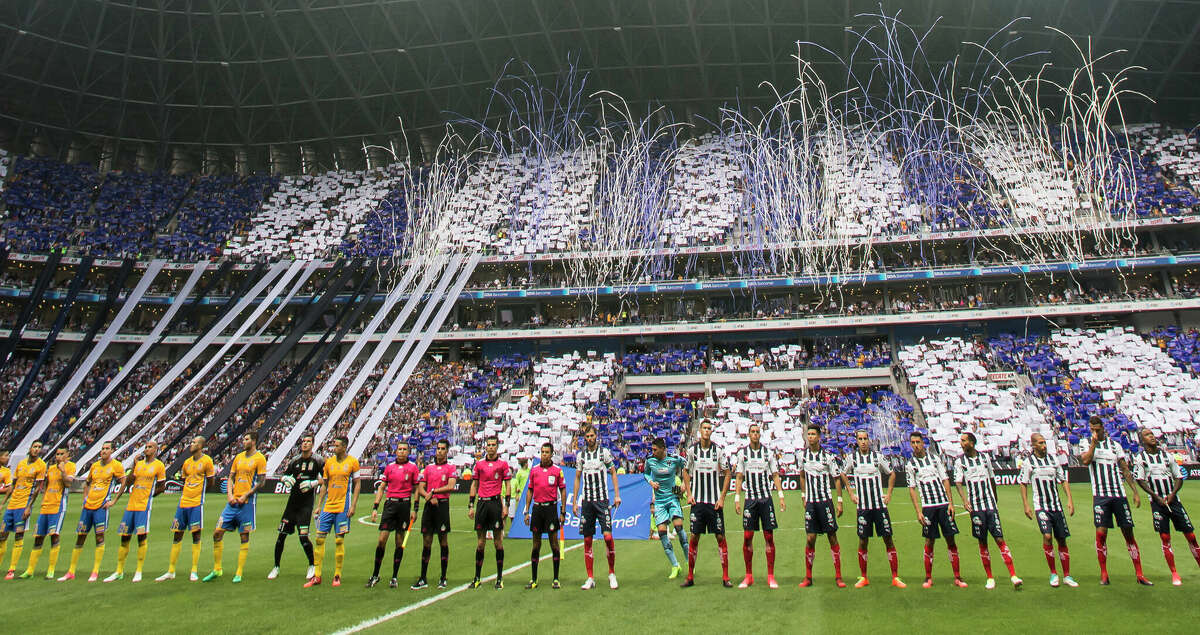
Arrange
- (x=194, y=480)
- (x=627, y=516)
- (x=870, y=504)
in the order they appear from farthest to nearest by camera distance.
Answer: (x=627, y=516) → (x=194, y=480) → (x=870, y=504)

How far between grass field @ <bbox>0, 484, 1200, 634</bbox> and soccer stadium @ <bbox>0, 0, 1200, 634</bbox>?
9.93 m

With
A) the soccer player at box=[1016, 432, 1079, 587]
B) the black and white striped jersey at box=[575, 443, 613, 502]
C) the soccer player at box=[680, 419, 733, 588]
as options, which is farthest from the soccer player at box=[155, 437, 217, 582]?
the soccer player at box=[1016, 432, 1079, 587]

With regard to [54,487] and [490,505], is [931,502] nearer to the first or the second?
[490,505]

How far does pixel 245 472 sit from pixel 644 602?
5.90 m

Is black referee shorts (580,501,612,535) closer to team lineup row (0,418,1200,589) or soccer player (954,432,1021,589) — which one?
team lineup row (0,418,1200,589)

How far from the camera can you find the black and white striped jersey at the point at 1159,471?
7.94 m

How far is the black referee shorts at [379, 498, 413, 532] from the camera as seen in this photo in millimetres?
8536

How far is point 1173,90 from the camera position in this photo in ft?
129

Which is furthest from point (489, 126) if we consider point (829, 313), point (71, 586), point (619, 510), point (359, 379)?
point (71, 586)

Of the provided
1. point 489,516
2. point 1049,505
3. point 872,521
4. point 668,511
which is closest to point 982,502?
point 1049,505

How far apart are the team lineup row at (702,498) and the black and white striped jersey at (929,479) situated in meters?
0.01

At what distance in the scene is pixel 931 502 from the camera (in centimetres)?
803

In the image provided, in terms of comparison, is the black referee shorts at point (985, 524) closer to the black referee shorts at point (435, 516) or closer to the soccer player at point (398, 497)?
the black referee shorts at point (435, 516)

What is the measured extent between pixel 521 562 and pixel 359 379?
74.1 feet
